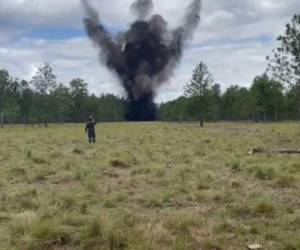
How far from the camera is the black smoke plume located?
113125 mm

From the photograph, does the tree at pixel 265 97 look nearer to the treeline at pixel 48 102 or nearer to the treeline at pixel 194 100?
the treeline at pixel 194 100

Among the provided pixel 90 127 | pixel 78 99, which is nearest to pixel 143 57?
pixel 78 99

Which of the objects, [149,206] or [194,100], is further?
[194,100]

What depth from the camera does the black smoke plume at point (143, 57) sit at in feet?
371

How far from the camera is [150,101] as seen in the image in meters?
116

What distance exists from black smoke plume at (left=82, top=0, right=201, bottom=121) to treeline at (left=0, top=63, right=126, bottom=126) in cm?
674

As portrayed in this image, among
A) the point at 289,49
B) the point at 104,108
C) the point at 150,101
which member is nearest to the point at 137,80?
the point at 150,101

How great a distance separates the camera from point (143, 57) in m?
115

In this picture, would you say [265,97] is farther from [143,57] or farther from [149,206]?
[149,206]

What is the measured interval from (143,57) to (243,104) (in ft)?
95.2

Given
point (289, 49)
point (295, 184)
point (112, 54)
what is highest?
point (112, 54)

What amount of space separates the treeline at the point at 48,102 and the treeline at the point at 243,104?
1681 centimetres

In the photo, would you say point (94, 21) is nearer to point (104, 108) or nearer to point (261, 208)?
point (104, 108)

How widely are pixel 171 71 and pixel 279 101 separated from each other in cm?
2962
